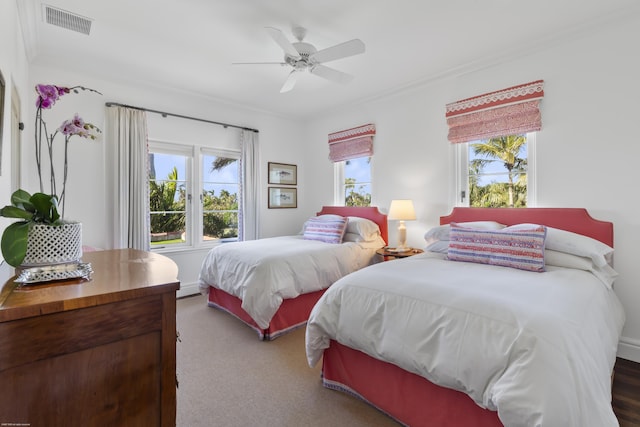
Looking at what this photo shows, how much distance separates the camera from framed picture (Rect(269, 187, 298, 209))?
4948mm

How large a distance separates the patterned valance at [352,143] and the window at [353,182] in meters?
0.13

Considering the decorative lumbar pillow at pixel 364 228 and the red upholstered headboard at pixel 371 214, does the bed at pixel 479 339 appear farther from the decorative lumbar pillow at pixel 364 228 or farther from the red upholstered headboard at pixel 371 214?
the red upholstered headboard at pixel 371 214

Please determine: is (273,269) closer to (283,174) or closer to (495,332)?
(495,332)

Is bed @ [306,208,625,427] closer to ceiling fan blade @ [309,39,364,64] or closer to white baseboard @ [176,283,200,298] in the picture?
ceiling fan blade @ [309,39,364,64]

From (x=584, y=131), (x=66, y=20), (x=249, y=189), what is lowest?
(x=249, y=189)

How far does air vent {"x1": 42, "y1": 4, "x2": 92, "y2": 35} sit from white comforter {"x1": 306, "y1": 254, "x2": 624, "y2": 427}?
2.83 m

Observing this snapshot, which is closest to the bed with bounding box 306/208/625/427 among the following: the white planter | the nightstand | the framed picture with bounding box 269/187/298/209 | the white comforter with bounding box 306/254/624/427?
the white comforter with bounding box 306/254/624/427

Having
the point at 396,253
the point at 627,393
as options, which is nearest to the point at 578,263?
the point at 627,393

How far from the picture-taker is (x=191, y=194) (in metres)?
4.16

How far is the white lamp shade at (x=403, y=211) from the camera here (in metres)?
3.54

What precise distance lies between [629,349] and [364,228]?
251 centimetres

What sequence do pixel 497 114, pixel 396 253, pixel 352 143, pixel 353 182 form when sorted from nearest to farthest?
pixel 497 114 → pixel 396 253 → pixel 352 143 → pixel 353 182

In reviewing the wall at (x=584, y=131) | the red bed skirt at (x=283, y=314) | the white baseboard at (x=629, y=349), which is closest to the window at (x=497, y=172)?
the wall at (x=584, y=131)

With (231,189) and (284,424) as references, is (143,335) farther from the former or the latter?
(231,189)
